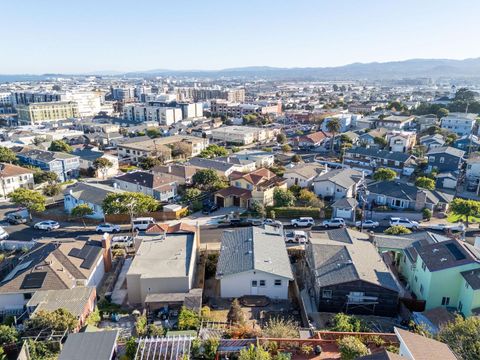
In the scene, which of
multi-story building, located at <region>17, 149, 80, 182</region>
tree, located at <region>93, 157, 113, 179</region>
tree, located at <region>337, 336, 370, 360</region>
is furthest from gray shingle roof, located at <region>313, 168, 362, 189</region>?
multi-story building, located at <region>17, 149, 80, 182</region>

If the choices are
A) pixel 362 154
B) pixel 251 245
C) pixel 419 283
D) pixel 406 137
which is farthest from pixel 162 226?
pixel 406 137

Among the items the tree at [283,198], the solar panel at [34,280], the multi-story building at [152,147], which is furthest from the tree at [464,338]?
the multi-story building at [152,147]

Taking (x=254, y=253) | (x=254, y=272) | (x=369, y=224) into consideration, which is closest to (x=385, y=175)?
(x=369, y=224)

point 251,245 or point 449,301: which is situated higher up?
point 251,245

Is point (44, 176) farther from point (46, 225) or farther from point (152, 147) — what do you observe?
point (152, 147)

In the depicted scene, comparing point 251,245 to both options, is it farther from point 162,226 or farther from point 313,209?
point 313,209

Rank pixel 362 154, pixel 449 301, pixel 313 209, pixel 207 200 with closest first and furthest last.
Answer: pixel 449 301 → pixel 313 209 → pixel 207 200 → pixel 362 154

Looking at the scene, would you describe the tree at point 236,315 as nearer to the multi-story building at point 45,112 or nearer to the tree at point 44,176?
the tree at point 44,176

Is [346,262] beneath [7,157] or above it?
above
